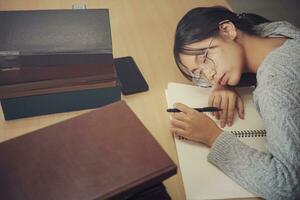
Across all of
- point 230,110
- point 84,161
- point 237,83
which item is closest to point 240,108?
point 230,110

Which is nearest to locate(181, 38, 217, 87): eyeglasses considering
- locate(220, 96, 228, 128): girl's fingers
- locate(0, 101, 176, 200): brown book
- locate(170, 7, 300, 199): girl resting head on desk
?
locate(170, 7, 300, 199): girl resting head on desk

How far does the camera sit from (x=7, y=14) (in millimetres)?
913

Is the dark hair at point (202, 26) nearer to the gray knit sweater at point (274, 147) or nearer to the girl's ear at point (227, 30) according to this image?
the girl's ear at point (227, 30)

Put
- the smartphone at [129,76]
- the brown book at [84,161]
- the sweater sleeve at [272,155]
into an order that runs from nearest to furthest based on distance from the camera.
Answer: the brown book at [84,161] → the sweater sleeve at [272,155] → the smartphone at [129,76]

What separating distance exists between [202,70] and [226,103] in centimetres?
16

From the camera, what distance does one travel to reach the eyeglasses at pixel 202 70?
3.42 feet

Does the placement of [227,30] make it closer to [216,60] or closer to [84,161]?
[216,60]

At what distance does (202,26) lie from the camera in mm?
1068

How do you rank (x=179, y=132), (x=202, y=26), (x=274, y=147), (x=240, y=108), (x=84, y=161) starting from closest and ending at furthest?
1. (x=84, y=161)
2. (x=274, y=147)
3. (x=179, y=132)
4. (x=240, y=108)
5. (x=202, y=26)

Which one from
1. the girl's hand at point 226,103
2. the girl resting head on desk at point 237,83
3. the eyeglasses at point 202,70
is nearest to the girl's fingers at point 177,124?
the girl resting head on desk at point 237,83

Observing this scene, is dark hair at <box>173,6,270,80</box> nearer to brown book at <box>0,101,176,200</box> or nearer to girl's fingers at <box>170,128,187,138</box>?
girl's fingers at <box>170,128,187,138</box>

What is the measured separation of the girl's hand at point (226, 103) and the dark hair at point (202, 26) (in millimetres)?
120

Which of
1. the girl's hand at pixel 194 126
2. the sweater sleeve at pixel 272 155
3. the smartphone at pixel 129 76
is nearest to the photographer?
the sweater sleeve at pixel 272 155

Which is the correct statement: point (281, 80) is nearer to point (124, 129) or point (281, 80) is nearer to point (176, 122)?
point (176, 122)
